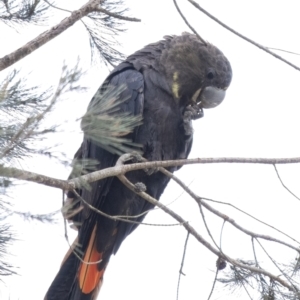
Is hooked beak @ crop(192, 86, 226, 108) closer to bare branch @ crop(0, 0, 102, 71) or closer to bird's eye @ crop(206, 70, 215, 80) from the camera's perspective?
bird's eye @ crop(206, 70, 215, 80)

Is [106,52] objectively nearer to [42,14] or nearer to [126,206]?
[42,14]

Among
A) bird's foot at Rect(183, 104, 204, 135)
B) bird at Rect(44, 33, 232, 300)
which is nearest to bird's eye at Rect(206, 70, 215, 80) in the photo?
bird at Rect(44, 33, 232, 300)

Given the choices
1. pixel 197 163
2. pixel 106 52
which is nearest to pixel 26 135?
pixel 197 163

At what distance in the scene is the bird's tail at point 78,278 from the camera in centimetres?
320

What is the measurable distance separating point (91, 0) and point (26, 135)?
50.4 inches

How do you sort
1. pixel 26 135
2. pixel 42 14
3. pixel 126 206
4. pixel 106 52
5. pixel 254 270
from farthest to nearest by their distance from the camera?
pixel 126 206, pixel 106 52, pixel 42 14, pixel 254 270, pixel 26 135

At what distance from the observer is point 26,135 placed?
→ 61.3 inches

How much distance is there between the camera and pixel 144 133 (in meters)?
3.11

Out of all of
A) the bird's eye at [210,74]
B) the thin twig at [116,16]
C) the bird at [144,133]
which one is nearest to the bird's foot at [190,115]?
the bird at [144,133]

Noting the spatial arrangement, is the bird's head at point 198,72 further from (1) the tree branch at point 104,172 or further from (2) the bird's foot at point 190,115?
(1) the tree branch at point 104,172

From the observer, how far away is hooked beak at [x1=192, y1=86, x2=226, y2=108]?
11.3 feet

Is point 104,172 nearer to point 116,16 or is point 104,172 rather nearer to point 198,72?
point 116,16


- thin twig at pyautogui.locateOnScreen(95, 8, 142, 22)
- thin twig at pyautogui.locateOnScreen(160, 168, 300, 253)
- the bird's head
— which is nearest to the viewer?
thin twig at pyautogui.locateOnScreen(160, 168, 300, 253)

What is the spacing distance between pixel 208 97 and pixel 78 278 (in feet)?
3.65
